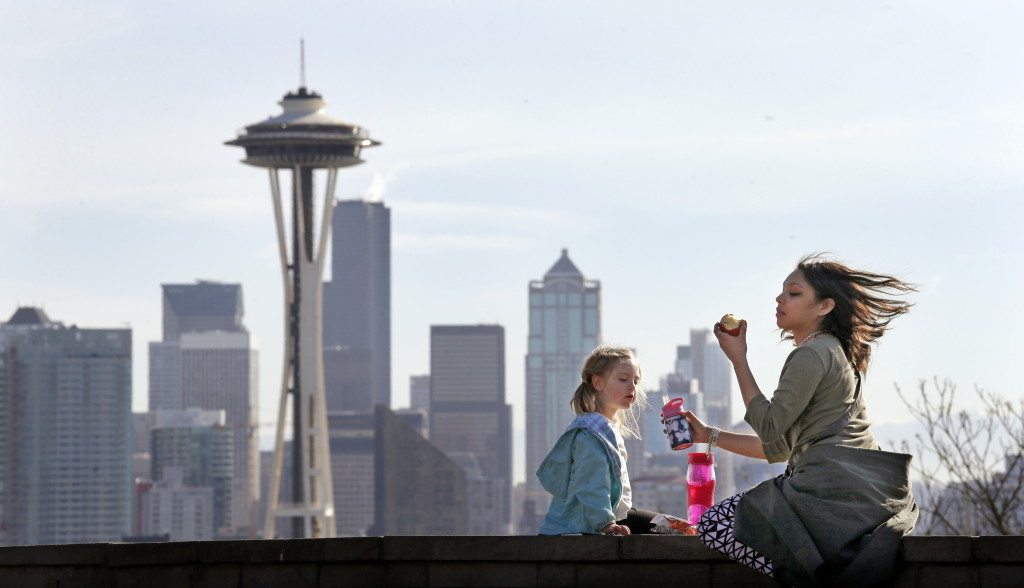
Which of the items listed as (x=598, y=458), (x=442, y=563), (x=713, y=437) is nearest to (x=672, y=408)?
(x=713, y=437)

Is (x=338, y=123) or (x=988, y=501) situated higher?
(x=338, y=123)

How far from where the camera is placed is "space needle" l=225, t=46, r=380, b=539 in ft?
471

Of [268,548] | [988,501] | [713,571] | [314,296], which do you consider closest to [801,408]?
[713,571]

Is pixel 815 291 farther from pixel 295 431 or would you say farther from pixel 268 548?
pixel 295 431

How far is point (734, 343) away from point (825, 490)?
0.81 m

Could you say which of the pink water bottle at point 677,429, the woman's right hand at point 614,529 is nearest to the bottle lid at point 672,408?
the pink water bottle at point 677,429

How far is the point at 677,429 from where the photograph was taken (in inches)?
372

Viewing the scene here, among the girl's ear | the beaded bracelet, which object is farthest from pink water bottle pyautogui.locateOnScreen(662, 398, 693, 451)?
the girl's ear

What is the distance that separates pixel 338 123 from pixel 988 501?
128556 mm

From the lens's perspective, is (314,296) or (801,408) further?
(314,296)

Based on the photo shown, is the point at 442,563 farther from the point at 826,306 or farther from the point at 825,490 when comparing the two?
the point at 826,306

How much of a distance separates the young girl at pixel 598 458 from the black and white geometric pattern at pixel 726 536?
3.14ft

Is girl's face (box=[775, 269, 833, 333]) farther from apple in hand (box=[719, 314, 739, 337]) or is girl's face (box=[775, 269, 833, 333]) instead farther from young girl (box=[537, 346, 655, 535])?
young girl (box=[537, 346, 655, 535])

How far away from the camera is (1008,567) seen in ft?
30.3
